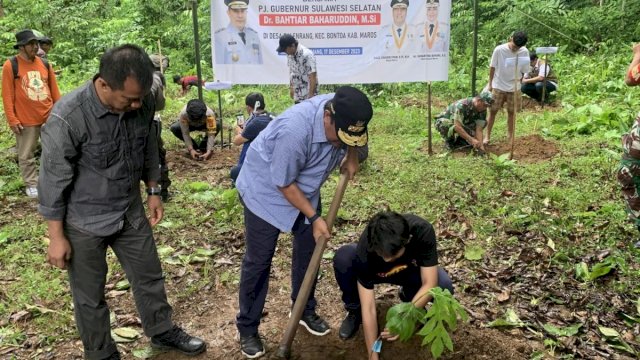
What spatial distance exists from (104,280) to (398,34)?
542 cm

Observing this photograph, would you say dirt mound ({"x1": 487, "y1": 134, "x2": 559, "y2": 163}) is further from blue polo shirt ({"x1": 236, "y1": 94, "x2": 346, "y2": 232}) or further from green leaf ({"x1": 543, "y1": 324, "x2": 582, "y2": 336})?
blue polo shirt ({"x1": 236, "y1": 94, "x2": 346, "y2": 232})

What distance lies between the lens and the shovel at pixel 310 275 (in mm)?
3014

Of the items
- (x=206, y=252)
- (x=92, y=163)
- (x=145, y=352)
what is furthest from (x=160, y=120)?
(x=92, y=163)

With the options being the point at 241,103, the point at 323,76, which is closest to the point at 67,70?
the point at 241,103

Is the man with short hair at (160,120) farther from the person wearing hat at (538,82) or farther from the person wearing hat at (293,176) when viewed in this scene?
the person wearing hat at (538,82)

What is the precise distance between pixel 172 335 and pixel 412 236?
5.26ft

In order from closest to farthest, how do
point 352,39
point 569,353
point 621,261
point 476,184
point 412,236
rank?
point 412,236 < point 569,353 < point 621,261 < point 476,184 < point 352,39

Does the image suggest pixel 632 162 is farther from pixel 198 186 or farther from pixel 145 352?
pixel 198 186

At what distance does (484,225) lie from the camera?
16.3 feet

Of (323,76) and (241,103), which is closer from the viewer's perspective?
(323,76)

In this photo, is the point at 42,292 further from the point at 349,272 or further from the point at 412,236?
the point at 412,236

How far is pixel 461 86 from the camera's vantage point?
37.8ft

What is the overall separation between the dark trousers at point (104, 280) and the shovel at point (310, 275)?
76 centimetres

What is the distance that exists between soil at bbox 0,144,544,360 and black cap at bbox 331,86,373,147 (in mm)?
1496
